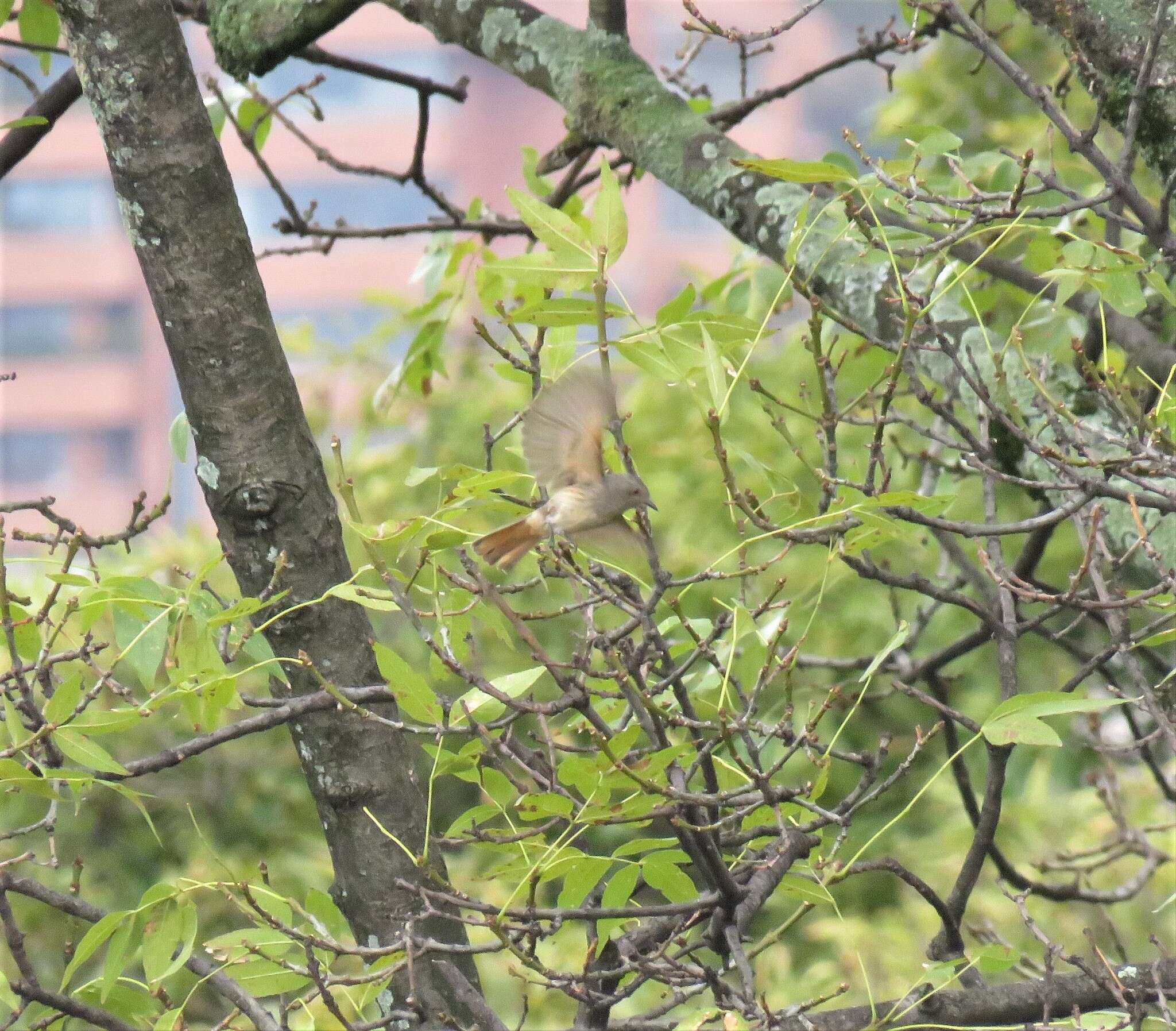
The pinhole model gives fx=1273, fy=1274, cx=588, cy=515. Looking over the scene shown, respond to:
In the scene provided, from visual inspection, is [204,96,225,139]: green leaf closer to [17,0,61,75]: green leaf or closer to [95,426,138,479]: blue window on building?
[17,0,61,75]: green leaf

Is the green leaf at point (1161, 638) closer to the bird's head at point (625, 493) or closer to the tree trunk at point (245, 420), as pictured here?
the bird's head at point (625, 493)

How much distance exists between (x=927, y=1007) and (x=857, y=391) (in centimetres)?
102

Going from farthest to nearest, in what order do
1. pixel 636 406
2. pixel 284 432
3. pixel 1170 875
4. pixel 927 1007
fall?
pixel 636 406 → pixel 1170 875 → pixel 284 432 → pixel 927 1007

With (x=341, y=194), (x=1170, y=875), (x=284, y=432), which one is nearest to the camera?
(x=284, y=432)

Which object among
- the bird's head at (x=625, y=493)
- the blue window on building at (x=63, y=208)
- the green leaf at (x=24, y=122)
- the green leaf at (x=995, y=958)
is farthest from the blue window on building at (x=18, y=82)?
the green leaf at (x=995, y=958)

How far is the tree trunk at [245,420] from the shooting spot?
130cm

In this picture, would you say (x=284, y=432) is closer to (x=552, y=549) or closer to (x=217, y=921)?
(x=552, y=549)

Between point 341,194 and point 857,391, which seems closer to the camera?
point 857,391

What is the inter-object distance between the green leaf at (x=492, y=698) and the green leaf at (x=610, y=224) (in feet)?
1.15

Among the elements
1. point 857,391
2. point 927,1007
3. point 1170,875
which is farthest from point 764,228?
point 1170,875

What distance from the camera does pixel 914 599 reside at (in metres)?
2.44

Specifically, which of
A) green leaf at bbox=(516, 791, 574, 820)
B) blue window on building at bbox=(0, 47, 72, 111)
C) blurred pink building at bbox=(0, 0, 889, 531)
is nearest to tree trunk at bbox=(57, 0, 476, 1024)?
green leaf at bbox=(516, 791, 574, 820)

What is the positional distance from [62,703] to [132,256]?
85.4ft

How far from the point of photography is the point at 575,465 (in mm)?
1335
